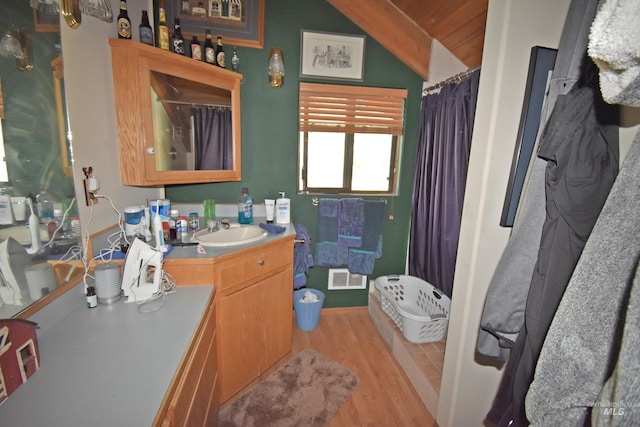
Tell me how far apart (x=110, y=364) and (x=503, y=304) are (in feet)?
3.93

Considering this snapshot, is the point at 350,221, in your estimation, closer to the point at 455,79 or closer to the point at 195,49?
the point at 455,79

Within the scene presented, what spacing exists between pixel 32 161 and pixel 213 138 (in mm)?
1048

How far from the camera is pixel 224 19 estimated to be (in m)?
1.90

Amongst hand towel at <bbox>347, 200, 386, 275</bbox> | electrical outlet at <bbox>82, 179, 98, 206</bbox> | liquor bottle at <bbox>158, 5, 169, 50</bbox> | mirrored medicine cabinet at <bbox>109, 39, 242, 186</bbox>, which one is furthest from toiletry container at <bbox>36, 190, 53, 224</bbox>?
hand towel at <bbox>347, 200, 386, 275</bbox>

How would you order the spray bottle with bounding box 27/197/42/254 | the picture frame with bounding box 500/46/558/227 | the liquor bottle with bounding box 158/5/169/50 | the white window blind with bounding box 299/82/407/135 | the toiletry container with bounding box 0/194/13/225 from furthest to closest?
the white window blind with bounding box 299/82/407/135 → the liquor bottle with bounding box 158/5/169/50 → the picture frame with bounding box 500/46/558/227 → the spray bottle with bounding box 27/197/42/254 → the toiletry container with bounding box 0/194/13/225

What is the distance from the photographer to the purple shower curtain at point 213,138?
175 cm

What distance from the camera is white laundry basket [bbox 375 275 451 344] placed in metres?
1.87

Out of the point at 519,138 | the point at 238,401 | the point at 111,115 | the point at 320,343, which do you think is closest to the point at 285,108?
the point at 111,115

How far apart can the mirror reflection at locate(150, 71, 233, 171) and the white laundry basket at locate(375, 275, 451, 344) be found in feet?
5.23

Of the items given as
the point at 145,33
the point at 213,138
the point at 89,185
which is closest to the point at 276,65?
the point at 213,138

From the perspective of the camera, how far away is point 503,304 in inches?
35.5

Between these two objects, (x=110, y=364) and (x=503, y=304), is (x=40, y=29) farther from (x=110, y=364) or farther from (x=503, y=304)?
(x=503, y=304)

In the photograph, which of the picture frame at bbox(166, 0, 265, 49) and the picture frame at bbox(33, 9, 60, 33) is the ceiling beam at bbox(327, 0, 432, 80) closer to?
the picture frame at bbox(166, 0, 265, 49)

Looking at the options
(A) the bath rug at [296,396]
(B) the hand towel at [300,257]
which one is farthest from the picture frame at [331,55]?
(A) the bath rug at [296,396]
